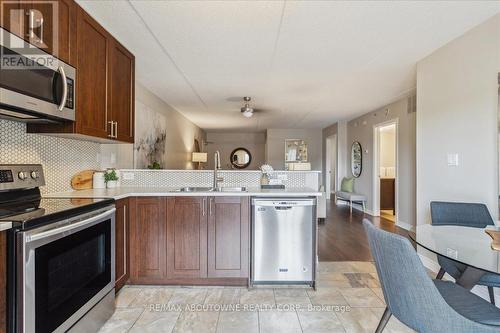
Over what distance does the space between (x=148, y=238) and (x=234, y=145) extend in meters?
8.34

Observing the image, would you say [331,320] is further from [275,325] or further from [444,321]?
[444,321]

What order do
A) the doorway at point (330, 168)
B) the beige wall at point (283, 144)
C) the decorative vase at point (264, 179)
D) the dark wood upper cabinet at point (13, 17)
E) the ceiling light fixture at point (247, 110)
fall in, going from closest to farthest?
the dark wood upper cabinet at point (13, 17) → the decorative vase at point (264, 179) → the ceiling light fixture at point (247, 110) → the doorway at point (330, 168) → the beige wall at point (283, 144)

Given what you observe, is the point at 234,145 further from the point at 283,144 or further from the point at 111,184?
the point at 111,184

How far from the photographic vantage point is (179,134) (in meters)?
6.41

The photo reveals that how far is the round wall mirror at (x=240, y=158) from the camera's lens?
10.8m

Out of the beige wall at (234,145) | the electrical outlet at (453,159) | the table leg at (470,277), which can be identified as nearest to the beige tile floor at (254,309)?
the table leg at (470,277)

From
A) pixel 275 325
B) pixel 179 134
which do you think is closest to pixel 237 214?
pixel 275 325

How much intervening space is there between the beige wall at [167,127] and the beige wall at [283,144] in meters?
2.70

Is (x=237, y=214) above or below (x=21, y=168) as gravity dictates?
below

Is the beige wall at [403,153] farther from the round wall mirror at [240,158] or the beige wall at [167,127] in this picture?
the round wall mirror at [240,158]

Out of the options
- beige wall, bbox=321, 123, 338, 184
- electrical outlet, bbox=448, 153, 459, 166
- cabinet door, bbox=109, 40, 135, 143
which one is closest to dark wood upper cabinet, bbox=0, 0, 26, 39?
cabinet door, bbox=109, 40, 135, 143

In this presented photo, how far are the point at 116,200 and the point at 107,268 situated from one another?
1.78ft

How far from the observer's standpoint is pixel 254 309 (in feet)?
7.36

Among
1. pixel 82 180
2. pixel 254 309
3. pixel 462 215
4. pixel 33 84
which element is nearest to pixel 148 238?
pixel 82 180
